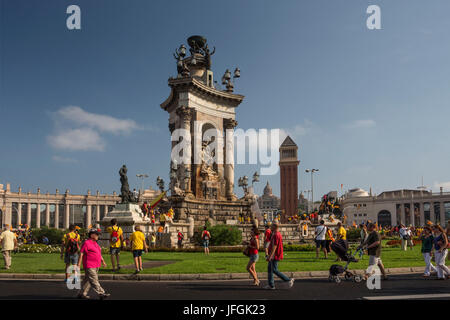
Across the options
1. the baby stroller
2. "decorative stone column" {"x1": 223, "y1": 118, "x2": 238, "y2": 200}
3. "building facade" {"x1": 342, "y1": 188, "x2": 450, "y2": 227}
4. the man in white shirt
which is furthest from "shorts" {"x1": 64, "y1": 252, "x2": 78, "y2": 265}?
"building facade" {"x1": 342, "y1": 188, "x2": 450, "y2": 227}

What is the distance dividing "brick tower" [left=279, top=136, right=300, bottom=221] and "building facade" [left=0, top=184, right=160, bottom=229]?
40367mm

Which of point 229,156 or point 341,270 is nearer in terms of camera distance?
point 341,270

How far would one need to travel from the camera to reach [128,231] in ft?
92.8

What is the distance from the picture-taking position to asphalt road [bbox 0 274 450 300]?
9.82 meters

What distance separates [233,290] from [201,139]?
35.2 metres

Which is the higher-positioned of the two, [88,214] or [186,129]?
[186,129]

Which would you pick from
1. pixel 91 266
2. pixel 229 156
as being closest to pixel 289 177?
pixel 229 156

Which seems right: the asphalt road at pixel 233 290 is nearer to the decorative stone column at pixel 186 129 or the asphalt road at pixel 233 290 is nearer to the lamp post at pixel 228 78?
the decorative stone column at pixel 186 129

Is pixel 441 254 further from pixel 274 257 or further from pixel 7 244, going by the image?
pixel 7 244

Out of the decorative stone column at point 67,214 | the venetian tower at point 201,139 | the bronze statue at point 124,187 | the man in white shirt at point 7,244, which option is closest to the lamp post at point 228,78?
the venetian tower at point 201,139

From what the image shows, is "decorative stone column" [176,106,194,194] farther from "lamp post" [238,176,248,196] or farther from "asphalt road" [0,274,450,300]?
"asphalt road" [0,274,450,300]

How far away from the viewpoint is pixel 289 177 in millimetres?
120875

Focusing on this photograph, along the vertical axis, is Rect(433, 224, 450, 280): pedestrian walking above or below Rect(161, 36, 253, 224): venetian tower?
below

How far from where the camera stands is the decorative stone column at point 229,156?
4675cm
